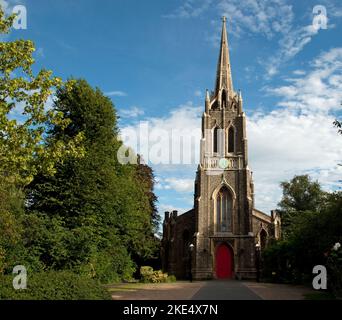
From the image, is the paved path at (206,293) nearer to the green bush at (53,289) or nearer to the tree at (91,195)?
the green bush at (53,289)

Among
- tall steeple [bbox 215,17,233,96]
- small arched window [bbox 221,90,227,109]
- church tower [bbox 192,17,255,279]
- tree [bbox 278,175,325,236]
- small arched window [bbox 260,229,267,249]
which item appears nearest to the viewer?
church tower [bbox 192,17,255,279]

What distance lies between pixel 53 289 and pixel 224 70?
45766mm

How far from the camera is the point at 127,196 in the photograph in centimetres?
3572

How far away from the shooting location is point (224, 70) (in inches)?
2152

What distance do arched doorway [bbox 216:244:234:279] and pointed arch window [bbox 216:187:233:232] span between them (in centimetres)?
197

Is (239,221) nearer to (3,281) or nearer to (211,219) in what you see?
(211,219)

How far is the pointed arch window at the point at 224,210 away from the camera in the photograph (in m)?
45.6

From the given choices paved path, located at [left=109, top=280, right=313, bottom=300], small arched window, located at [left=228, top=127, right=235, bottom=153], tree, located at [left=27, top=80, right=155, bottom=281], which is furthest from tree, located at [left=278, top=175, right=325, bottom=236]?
paved path, located at [left=109, top=280, right=313, bottom=300]

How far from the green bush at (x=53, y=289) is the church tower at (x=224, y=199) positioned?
30188 millimetres

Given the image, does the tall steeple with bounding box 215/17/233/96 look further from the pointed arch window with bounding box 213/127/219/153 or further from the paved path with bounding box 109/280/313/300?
the paved path with bounding box 109/280/313/300

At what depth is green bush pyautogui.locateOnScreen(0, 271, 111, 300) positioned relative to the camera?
1220 cm

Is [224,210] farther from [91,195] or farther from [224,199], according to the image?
[91,195]

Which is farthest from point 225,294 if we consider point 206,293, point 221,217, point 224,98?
point 224,98

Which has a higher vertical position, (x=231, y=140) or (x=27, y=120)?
(x=231, y=140)
